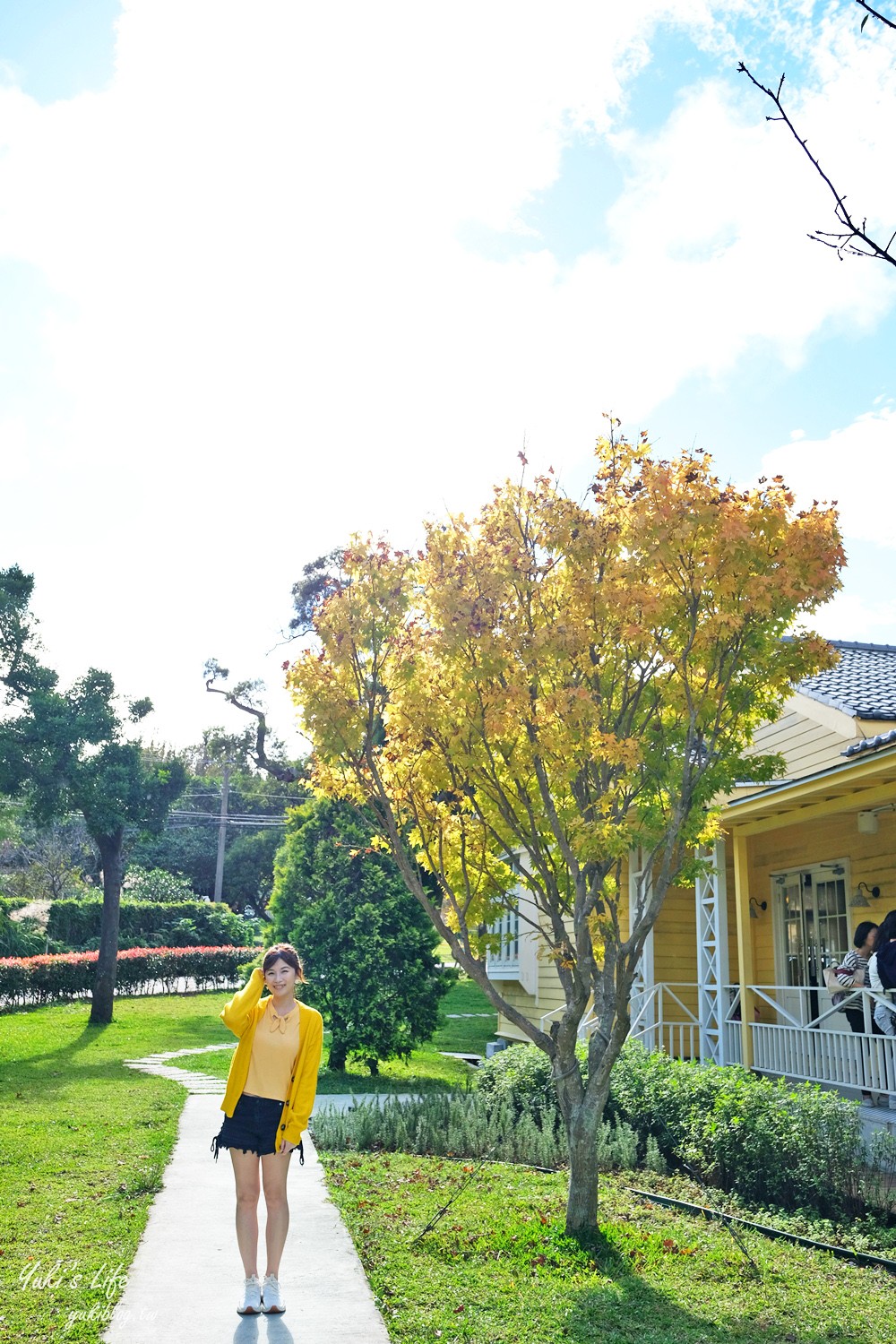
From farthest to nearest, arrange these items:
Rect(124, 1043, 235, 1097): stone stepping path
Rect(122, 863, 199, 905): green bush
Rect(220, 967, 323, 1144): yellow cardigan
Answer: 1. Rect(122, 863, 199, 905): green bush
2. Rect(124, 1043, 235, 1097): stone stepping path
3. Rect(220, 967, 323, 1144): yellow cardigan

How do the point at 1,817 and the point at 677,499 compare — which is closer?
the point at 677,499

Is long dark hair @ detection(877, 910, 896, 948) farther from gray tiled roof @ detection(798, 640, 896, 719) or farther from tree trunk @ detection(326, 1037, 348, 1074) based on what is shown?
tree trunk @ detection(326, 1037, 348, 1074)

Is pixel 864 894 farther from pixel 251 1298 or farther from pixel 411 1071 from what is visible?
pixel 251 1298

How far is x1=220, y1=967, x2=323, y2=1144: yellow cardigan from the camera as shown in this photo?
5016 mm

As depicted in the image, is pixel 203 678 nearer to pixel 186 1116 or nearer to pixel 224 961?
pixel 224 961

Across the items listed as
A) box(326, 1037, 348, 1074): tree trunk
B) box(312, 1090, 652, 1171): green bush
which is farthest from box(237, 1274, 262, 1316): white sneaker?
box(326, 1037, 348, 1074): tree trunk

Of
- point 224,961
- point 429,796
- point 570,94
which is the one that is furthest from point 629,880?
point 224,961

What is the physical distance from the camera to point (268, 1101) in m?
5.04

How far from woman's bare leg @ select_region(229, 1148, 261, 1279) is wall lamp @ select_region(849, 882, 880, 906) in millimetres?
8546

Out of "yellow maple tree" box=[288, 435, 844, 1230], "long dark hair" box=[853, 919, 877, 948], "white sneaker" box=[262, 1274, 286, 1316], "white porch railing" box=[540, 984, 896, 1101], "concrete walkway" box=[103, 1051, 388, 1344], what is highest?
"yellow maple tree" box=[288, 435, 844, 1230]

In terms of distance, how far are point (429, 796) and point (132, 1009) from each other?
19.1m

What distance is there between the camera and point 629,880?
15.6 metres

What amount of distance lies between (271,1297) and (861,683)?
10344 millimetres

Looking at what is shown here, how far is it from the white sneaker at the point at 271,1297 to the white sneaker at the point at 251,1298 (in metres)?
0.04
